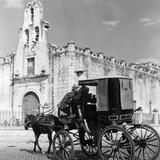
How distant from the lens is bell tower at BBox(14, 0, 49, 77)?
24.6m

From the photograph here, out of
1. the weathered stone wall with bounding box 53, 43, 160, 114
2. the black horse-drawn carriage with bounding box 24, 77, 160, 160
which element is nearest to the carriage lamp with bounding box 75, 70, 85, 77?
the weathered stone wall with bounding box 53, 43, 160, 114

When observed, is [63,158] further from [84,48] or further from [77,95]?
[84,48]

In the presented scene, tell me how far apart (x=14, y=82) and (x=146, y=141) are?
19.7 metres

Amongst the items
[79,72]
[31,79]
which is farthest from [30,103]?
[79,72]

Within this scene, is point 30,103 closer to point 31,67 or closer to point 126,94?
point 31,67

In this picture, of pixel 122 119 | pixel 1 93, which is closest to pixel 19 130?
pixel 1 93

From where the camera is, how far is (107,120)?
8180 millimetres

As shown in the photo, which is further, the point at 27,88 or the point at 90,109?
the point at 27,88

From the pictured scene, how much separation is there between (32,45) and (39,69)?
7.39 feet

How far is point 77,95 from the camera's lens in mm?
8828

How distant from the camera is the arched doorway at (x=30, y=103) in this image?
24.6 meters

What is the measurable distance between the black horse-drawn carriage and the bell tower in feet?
51.2

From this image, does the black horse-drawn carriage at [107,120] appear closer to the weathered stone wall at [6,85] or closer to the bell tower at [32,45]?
the bell tower at [32,45]

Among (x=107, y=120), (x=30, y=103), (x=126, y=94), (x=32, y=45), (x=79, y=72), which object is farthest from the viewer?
(x=32, y=45)
